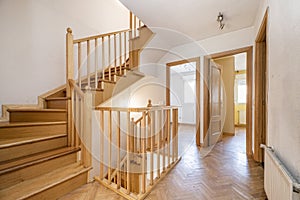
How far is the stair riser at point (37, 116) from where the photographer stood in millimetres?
2197

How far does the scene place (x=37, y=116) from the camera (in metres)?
2.22

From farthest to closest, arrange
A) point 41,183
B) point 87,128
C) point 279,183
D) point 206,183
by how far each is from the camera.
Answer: point 87,128 < point 206,183 < point 41,183 < point 279,183

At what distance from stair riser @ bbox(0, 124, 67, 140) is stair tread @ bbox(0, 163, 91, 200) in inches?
19.6

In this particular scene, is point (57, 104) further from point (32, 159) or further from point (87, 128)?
point (32, 159)

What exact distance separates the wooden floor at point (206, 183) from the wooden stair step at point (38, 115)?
3.29ft

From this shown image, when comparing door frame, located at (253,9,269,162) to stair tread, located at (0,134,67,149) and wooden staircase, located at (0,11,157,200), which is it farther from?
stair tread, located at (0,134,67,149)

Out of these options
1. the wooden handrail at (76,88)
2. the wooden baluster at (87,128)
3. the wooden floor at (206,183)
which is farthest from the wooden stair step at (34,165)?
the wooden handrail at (76,88)

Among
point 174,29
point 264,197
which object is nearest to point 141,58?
point 174,29

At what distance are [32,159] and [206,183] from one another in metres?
1.94

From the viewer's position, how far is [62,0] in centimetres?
311

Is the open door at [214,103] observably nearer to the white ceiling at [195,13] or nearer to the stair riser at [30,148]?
the white ceiling at [195,13]

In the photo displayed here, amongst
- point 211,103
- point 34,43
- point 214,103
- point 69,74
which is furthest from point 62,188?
point 214,103

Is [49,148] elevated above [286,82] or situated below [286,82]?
below

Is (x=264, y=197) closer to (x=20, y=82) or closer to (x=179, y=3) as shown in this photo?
(x=179, y=3)
